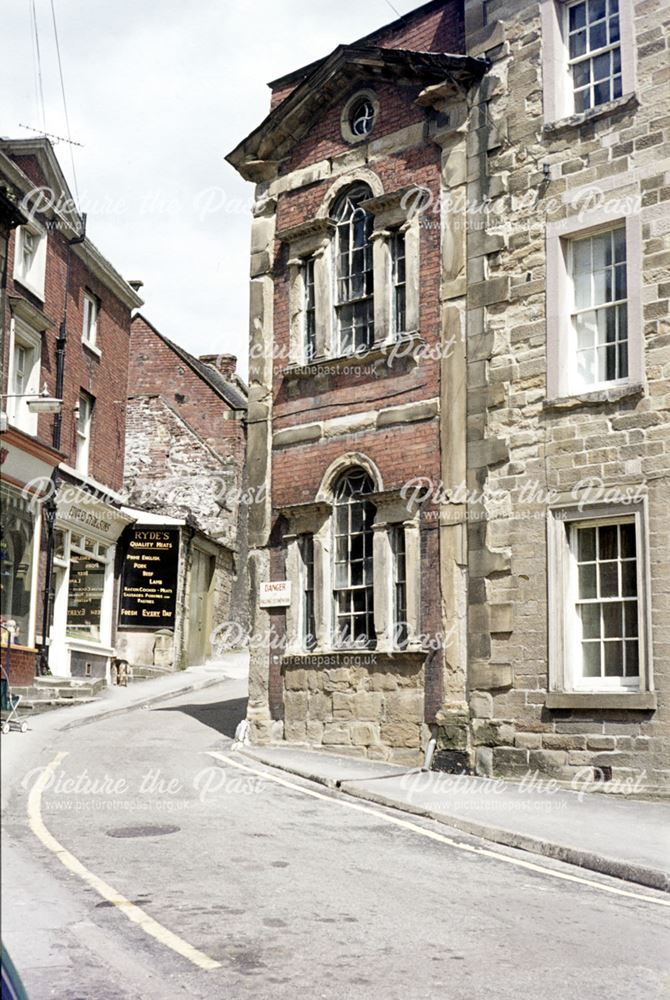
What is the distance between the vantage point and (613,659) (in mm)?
14250

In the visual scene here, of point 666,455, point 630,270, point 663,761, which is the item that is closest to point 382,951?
point 663,761

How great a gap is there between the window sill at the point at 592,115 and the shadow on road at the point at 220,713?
10.2 metres

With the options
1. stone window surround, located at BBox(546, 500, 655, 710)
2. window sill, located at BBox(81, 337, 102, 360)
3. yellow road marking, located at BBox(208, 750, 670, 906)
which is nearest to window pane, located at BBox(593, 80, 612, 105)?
stone window surround, located at BBox(546, 500, 655, 710)

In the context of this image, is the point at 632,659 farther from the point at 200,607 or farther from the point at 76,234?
the point at 200,607

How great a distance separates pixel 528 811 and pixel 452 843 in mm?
1995

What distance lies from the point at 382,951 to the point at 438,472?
1028 cm

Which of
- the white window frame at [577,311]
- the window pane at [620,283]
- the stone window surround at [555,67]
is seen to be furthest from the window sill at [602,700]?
the stone window surround at [555,67]

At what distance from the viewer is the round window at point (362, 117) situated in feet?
60.5

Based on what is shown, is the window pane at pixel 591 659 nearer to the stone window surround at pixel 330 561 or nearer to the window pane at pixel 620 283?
the stone window surround at pixel 330 561

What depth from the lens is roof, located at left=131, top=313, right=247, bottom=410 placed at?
40.9 metres

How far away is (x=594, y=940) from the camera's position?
23.2ft

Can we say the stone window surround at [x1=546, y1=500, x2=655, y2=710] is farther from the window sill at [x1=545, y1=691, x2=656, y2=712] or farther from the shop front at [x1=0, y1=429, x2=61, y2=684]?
the shop front at [x1=0, y1=429, x2=61, y2=684]

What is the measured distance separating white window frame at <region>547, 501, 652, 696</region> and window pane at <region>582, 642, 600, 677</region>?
8 centimetres

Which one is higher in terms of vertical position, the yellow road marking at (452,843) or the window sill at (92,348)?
the window sill at (92,348)
